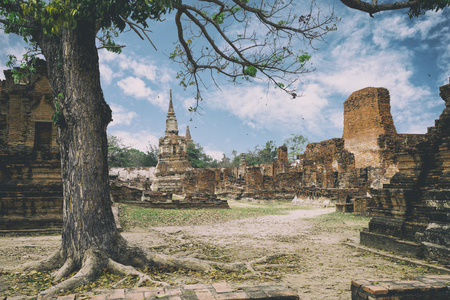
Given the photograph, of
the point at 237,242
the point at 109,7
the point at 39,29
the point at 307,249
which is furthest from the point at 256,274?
the point at 39,29

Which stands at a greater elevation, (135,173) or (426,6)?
(426,6)

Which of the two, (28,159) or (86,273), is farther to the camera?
(28,159)

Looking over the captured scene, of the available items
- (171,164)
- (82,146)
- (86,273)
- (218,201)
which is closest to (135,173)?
(171,164)

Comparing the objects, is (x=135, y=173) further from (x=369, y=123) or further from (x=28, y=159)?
(x=28, y=159)

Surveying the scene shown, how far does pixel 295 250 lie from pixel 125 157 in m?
44.2

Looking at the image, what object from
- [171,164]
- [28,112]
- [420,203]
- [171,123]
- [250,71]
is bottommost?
[420,203]

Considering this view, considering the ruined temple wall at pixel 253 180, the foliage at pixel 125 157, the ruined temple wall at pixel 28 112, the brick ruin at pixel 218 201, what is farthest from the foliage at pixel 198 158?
the ruined temple wall at pixel 28 112

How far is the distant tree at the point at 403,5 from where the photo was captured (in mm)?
3795

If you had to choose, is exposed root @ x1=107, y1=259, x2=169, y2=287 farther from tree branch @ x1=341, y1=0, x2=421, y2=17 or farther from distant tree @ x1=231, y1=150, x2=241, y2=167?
distant tree @ x1=231, y1=150, x2=241, y2=167

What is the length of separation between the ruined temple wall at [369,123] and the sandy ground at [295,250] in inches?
652

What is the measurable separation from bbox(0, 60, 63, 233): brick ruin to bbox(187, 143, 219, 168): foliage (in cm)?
3710

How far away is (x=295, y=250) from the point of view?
561 cm

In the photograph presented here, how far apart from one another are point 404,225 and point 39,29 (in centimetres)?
695

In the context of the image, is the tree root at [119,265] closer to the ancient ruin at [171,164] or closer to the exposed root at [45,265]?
the exposed root at [45,265]
